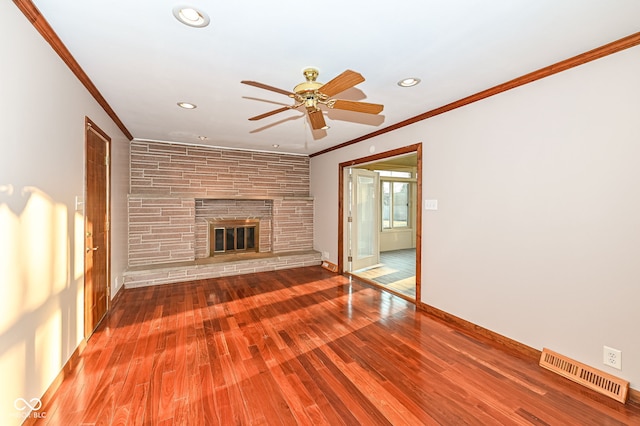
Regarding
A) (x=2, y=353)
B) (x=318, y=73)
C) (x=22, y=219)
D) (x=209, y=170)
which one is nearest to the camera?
(x=2, y=353)

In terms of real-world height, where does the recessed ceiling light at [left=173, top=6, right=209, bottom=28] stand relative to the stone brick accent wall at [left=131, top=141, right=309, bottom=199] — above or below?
above

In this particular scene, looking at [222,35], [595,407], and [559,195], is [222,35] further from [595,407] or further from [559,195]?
[595,407]

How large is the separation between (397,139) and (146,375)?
372 cm

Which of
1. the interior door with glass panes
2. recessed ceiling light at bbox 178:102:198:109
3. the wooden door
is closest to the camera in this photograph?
the wooden door

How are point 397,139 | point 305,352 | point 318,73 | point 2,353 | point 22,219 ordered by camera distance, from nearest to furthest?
point 2,353
point 22,219
point 318,73
point 305,352
point 397,139

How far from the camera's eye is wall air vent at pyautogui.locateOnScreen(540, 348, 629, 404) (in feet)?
6.25

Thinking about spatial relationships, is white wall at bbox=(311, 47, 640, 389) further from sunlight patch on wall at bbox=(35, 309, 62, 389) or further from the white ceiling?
sunlight patch on wall at bbox=(35, 309, 62, 389)

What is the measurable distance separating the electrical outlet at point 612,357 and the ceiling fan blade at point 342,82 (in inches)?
101

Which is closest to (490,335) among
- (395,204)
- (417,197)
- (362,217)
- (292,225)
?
(417,197)

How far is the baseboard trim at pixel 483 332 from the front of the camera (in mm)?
2441

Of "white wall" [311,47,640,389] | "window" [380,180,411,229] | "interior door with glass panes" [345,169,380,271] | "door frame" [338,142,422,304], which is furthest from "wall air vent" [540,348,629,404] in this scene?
"window" [380,180,411,229]

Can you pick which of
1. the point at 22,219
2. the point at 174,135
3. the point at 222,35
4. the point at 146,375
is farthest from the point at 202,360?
the point at 174,135

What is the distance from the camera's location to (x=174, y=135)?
4523 mm

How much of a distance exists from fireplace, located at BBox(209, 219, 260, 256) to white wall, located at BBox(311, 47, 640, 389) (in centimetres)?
372
